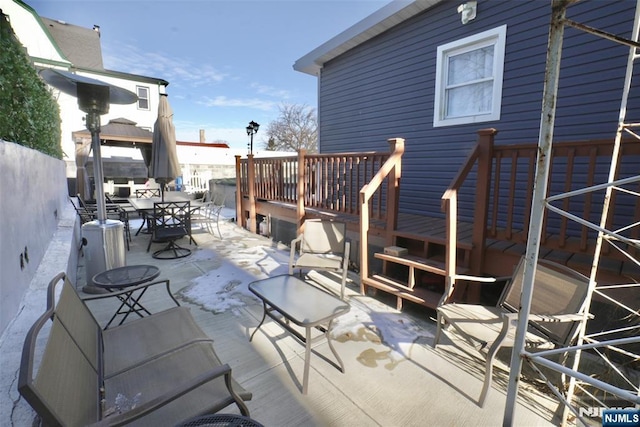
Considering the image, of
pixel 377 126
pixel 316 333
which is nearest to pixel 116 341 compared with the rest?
pixel 316 333

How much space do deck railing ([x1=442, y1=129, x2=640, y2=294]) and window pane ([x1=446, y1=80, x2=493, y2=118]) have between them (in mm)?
940

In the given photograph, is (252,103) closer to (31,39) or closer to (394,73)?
(31,39)

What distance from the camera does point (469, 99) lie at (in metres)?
4.50

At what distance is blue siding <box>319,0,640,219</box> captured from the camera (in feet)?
11.1

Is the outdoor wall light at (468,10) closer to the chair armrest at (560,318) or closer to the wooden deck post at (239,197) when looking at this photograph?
the chair armrest at (560,318)

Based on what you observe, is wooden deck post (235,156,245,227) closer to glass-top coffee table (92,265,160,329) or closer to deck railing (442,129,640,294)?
glass-top coffee table (92,265,160,329)

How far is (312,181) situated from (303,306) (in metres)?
2.99

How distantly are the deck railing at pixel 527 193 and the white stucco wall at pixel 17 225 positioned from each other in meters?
3.09

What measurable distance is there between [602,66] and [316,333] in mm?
4287

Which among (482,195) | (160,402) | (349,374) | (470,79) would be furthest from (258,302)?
(470,79)

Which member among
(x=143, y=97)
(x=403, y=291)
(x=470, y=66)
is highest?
(x=143, y=97)

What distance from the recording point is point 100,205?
3467 millimetres

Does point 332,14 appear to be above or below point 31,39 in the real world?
below

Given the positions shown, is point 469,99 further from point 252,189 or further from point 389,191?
point 252,189
